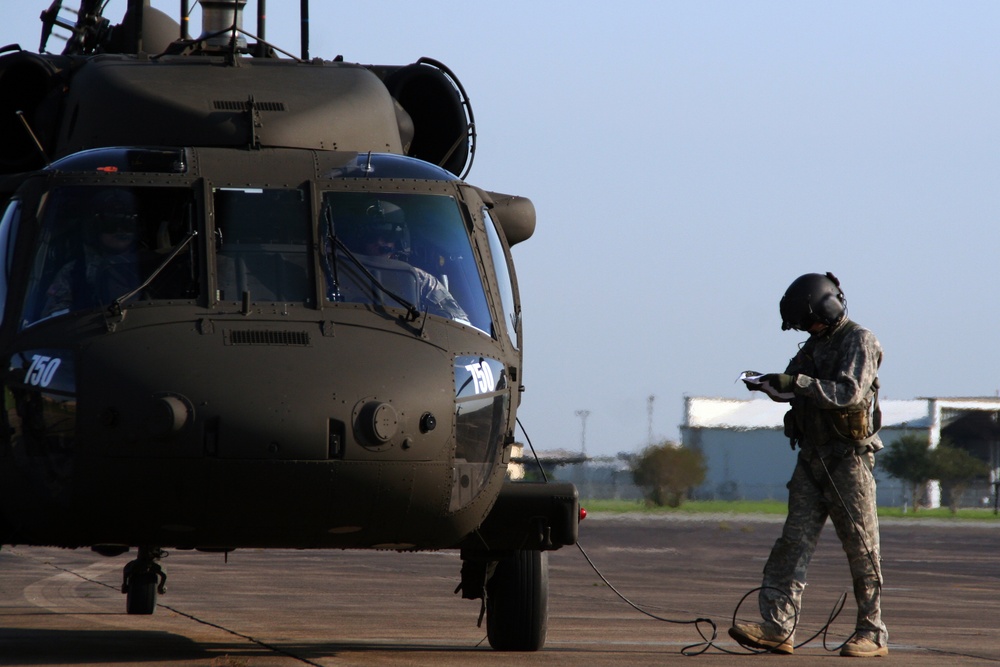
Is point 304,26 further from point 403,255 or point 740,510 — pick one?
point 740,510

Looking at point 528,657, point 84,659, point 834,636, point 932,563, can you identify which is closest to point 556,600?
point 834,636

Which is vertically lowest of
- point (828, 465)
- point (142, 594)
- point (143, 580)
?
point (142, 594)

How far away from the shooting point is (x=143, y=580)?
10773 mm

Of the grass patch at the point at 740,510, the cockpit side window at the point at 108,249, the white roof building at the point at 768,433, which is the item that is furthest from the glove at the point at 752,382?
the white roof building at the point at 768,433

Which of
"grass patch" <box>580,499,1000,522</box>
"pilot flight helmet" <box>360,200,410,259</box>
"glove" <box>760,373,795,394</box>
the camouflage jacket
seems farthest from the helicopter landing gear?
"grass patch" <box>580,499,1000,522</box>

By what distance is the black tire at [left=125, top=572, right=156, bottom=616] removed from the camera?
35.3ft

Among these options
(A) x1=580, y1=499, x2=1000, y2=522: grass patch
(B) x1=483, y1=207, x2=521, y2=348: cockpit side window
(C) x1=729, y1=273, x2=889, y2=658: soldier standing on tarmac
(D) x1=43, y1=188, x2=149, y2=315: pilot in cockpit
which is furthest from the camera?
(A) x1=580, y1=499, x2=1000, y2=522: grass patch

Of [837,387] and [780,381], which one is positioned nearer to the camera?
[780,381]

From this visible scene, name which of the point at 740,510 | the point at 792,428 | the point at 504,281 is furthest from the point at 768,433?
the point at 504,281

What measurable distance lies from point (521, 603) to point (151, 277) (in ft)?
9.86

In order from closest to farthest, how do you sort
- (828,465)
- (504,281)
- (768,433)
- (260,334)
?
(260,334) < (504,281) < (828,465) < (768,433)

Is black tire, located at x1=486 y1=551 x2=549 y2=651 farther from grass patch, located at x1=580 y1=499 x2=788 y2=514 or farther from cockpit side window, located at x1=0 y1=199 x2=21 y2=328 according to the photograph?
grass patch, located at x1=580 y1=499 x2=788 y2=514

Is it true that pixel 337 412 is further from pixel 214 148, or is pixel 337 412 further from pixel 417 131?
pixel 417 131

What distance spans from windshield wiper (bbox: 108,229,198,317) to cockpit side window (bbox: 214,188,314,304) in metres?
0.14
